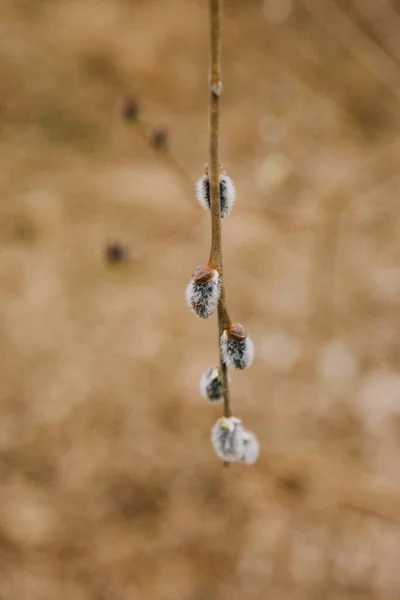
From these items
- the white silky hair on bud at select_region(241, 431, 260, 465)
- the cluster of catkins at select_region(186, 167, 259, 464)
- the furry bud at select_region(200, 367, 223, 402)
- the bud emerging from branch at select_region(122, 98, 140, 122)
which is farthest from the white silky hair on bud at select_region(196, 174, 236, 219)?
the bud emerging from branch at select_region(122, 98, 140, 122)

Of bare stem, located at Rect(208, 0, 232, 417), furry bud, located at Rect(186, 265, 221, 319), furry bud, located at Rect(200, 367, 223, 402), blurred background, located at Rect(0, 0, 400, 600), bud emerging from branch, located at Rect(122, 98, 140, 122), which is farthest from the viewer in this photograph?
blurred background, located at Rect(0, 0, 400, 600)

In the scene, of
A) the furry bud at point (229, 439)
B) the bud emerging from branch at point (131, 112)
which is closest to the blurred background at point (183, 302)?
the bud emerging from branch at point (131, 112)

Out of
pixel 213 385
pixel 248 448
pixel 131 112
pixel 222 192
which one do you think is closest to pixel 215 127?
pixel 222 192

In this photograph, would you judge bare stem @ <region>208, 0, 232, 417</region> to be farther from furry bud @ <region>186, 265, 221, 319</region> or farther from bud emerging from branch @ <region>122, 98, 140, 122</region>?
bud emerging from branch @ <region>122, 98, 140, 122</region>

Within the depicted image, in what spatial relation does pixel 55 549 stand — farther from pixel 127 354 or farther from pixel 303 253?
pixel 303 253

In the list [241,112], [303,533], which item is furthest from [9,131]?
[303,533]

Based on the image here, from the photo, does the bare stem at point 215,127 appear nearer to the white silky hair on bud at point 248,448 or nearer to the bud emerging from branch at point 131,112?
the white silky hair on bud at point 248,448
